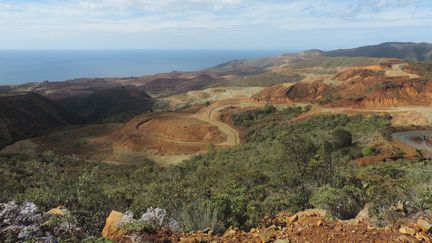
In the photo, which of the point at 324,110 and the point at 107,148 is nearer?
the point at 107,148

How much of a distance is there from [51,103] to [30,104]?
23.6 feet

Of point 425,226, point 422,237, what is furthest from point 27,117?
point 422,237

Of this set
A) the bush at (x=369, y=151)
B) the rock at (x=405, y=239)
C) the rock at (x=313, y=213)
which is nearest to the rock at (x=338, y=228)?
the rock at (x=405, y=239)

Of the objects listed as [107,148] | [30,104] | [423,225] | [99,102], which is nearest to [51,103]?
[30,104]

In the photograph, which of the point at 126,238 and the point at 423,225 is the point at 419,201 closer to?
the point at 423,225

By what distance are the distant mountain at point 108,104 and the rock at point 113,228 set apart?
244 ft

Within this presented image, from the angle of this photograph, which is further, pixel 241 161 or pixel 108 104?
pixel 108 104

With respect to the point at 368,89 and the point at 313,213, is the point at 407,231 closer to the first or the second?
the point at 313,213

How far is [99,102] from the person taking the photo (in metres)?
94.6

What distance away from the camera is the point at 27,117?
6450cm

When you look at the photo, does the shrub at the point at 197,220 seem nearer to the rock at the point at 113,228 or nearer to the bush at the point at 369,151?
the rock at the point at 113,228

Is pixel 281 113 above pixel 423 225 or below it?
below

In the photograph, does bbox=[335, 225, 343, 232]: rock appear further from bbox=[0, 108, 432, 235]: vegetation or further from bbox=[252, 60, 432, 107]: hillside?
bbox=[252, 60, 432, 107]: hillside

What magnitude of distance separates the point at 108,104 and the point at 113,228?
8853cm
